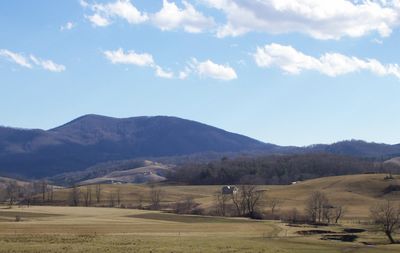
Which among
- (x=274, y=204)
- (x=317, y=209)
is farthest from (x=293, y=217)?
(x=274, y=204)

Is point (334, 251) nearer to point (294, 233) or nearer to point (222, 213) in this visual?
point (294, 233)

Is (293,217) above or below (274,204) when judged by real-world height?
below

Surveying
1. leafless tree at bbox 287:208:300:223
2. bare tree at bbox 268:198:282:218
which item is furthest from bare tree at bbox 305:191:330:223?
bare tree at bbox 268:198:282:218

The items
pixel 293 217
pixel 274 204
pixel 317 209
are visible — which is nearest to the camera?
pixel 293 217

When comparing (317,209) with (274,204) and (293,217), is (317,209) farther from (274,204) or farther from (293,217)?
(274,204)

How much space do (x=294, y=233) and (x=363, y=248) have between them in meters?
24.2

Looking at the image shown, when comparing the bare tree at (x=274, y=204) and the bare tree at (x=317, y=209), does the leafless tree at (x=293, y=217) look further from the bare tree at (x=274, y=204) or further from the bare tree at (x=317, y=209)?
the bare tree at (x=274, y=204)

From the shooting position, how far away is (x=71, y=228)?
8612 cm

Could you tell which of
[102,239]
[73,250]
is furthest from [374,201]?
[73,250]

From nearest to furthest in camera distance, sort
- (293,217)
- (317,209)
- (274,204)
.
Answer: (293,217) < (317,209) < (274,204)

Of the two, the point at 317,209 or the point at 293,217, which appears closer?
the point at 293,217

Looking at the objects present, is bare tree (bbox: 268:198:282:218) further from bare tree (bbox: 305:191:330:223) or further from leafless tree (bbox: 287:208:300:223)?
bare tree (bbox: 305:191:330:223)

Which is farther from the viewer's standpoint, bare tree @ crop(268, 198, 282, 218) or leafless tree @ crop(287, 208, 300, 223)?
bare tree @ crop(268, 198, 282, 218)

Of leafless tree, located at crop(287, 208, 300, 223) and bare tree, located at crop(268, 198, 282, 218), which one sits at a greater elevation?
bare tree, located at crop(268, 198, 282, 218)
